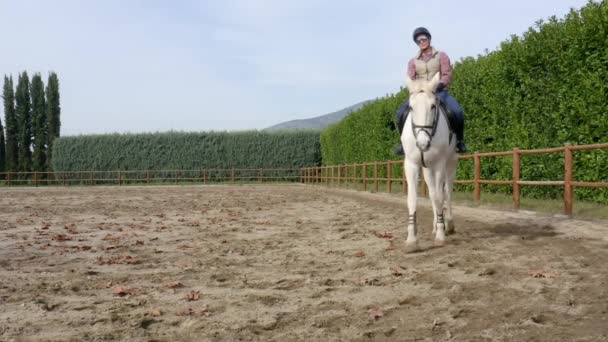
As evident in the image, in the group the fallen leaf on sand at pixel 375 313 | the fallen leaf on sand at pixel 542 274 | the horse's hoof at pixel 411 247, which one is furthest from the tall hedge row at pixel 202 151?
the fallen leaf on sand at pixel 375 313

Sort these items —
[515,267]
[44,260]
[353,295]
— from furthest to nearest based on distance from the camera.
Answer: [44,260] < [515,267] < [353,295]

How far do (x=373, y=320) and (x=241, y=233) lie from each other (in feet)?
17.3

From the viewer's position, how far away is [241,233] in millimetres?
8734

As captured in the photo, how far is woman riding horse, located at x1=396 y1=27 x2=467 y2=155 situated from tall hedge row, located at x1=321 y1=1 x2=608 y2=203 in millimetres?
4196

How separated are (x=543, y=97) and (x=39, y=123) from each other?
4791 centimetres

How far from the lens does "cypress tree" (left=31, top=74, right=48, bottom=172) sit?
49.1m

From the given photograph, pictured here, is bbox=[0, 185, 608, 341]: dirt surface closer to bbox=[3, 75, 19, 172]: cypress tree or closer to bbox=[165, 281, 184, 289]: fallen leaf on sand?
bbox=[165, 281, 184, 289]: fallen leaf on sand

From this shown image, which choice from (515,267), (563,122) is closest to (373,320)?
(515,267)

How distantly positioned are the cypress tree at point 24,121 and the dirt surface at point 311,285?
45288 mm

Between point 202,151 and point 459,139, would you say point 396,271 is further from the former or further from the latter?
point 202,151

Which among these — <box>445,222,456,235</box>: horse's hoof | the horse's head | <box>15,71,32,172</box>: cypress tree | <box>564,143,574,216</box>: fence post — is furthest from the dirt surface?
<box>15,71,32,172</box>: cypress tree

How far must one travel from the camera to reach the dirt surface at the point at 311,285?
3.51 metres

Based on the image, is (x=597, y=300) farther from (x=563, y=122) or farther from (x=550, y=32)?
(x=550, y=32)

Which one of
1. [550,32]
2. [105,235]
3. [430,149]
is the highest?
[550,32]
